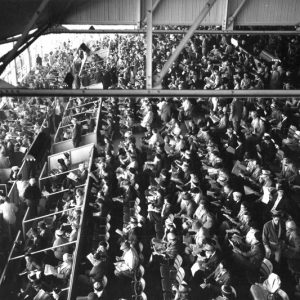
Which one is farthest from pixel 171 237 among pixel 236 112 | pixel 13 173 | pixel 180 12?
pixel 236 112

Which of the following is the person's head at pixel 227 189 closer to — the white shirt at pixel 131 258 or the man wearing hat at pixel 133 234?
the man wearing hat at pixel 133 234

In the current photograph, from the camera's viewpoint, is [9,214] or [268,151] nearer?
[9,214]

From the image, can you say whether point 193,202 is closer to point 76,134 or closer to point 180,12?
point 180,12

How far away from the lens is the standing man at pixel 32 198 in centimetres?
1219

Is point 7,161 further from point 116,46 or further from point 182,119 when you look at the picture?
point 116,46

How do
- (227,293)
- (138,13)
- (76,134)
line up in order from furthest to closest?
(76,134) → (138,13) → (227,293)

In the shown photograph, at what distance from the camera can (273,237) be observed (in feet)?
31.1

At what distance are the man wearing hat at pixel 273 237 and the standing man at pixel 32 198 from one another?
5755 millimetres

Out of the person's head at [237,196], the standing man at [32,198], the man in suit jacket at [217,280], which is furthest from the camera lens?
the standing man at [32,198]

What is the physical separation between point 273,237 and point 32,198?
5.99 metres

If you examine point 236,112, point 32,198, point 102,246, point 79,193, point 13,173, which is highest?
point 236,112

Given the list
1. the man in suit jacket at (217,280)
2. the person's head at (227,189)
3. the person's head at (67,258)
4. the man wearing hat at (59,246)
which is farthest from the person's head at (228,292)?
the man wearing hat at (59,246)

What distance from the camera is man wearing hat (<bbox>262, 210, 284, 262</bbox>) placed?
9352mm

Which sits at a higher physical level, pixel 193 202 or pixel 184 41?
pixel 184 41
